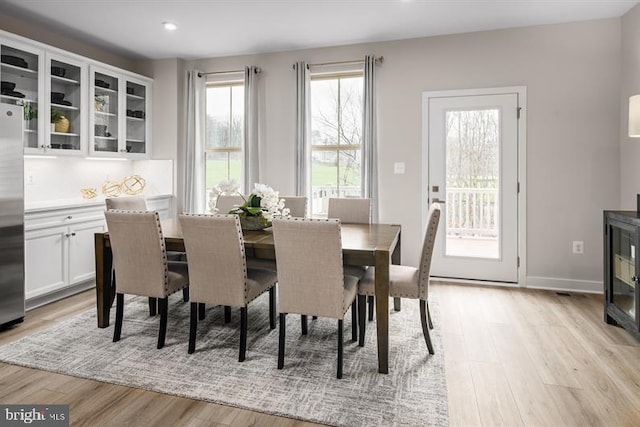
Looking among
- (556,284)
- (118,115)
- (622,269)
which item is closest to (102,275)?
(118,115)

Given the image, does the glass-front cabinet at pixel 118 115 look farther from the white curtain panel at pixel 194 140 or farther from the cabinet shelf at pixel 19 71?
the cabinet shelf at pixel 19 71

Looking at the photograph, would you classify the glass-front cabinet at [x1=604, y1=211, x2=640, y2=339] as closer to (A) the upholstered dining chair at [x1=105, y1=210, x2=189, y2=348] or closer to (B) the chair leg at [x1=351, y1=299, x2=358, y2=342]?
(B) the chair leg at [x1=351, y1=299, x2=358, y2=342]

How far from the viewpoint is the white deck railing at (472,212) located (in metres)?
4.36

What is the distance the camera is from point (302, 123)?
484cm

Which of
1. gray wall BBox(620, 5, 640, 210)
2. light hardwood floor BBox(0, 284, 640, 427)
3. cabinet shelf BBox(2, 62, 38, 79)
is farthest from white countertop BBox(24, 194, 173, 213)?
gray wall BBox(620, 5, 640, 210)

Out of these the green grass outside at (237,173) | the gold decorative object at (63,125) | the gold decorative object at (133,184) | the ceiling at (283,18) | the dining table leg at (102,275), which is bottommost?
the dining table leg at (102,275)

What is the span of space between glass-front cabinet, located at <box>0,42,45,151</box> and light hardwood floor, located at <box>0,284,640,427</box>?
66.1 inches

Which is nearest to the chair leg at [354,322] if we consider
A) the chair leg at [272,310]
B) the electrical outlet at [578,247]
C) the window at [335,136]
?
the chair leg at [272,310]

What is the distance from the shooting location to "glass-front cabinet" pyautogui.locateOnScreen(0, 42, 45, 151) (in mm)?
3576

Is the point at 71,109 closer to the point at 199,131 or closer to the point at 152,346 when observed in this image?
the point at 199,131

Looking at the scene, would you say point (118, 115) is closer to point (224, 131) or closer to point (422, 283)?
point (224, 131)

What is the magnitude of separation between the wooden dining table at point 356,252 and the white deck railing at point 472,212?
138cm

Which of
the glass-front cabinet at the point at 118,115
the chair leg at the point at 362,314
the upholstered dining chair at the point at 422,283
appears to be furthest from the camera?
the glass-front cabinet at the point at 118,115

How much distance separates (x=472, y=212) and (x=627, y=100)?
1.73 metres
